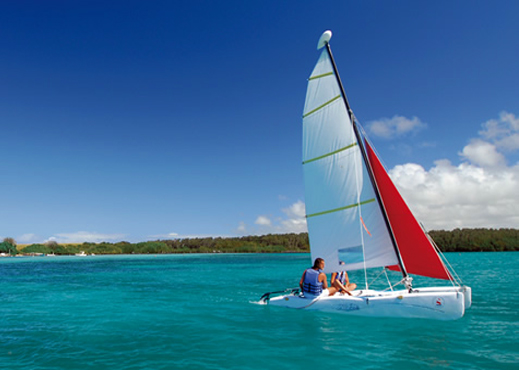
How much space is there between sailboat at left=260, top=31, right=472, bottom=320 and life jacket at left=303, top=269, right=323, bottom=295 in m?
0.33

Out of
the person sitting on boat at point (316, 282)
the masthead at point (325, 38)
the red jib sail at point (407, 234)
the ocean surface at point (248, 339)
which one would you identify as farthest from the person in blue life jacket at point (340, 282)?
the masthead at point (325, 38)

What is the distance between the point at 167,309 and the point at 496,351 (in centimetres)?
1408

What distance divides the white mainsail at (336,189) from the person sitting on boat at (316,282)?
2.58ft

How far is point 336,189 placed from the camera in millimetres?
14250

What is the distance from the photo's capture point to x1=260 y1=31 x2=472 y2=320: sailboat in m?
12.2

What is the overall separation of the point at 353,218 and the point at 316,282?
10.1ft

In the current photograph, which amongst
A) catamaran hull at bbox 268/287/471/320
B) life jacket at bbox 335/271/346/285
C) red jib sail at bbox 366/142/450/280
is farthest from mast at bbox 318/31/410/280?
life jacket at bbox 335/271/346/285

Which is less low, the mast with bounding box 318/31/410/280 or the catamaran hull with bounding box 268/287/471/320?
the mast with bounding box 318/31/410/280

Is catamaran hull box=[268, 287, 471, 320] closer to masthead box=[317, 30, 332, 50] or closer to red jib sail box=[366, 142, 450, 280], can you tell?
red jib sail box=[366, 142, 450, 280]

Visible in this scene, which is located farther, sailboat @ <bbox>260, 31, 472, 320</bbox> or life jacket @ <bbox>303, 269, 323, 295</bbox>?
life jacket @ <bbox>303, 269, 323, 295</bbox>

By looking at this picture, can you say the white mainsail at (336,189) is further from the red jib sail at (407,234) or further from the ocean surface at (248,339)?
the ocean surface at (248,339)

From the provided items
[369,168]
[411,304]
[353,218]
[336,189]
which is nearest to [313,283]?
[353,218]

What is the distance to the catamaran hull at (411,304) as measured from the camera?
11328 millimetres

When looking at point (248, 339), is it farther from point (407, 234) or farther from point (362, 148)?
point (362, 148)
